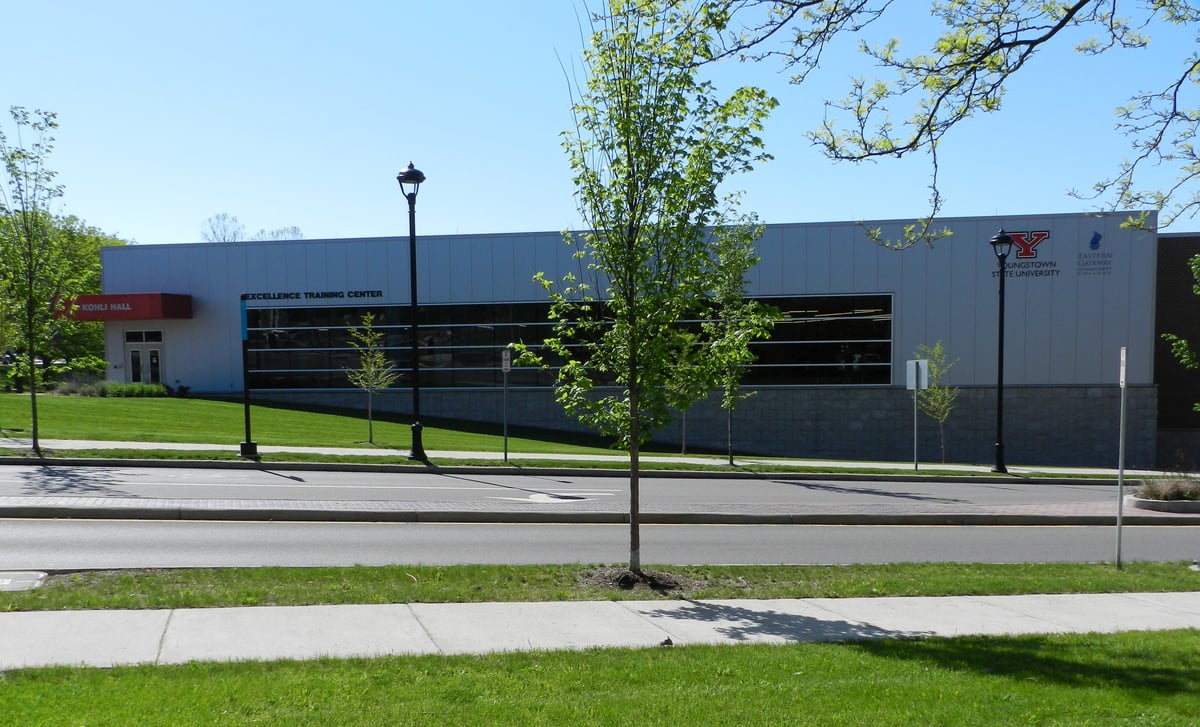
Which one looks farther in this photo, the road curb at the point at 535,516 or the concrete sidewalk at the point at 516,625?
the road curb at the point at 535,516

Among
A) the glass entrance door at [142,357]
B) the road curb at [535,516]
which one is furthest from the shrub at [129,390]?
the road curb at [535,516]

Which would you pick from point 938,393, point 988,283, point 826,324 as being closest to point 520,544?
point 938,393

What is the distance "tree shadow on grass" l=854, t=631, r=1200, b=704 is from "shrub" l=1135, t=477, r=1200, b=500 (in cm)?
1251

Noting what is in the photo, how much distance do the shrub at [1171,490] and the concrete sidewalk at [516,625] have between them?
422 inches

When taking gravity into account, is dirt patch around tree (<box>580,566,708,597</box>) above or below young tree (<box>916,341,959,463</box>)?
below

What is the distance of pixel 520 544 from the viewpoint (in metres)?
12.1

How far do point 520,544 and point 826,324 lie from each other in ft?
85.4

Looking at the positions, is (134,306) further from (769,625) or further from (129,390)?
(769,625)

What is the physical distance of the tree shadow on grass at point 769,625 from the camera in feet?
24.1

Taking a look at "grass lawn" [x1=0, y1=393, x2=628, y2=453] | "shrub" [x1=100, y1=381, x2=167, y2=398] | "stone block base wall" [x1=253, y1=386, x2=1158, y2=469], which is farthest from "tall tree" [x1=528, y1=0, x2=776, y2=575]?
"shrub" [x1=100, y1=381, x2=167, y2=398]

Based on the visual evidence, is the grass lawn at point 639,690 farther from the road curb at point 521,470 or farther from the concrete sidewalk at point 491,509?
the road curb at point 521,470

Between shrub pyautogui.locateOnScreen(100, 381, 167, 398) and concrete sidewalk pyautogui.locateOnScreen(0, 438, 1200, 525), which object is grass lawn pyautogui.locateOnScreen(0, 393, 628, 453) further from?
concrete sidewalk pyautogui.locateOnScreen(0, 438, 1200, 525)

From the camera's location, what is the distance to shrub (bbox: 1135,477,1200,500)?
1845 centimetres

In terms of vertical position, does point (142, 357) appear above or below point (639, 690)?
above
